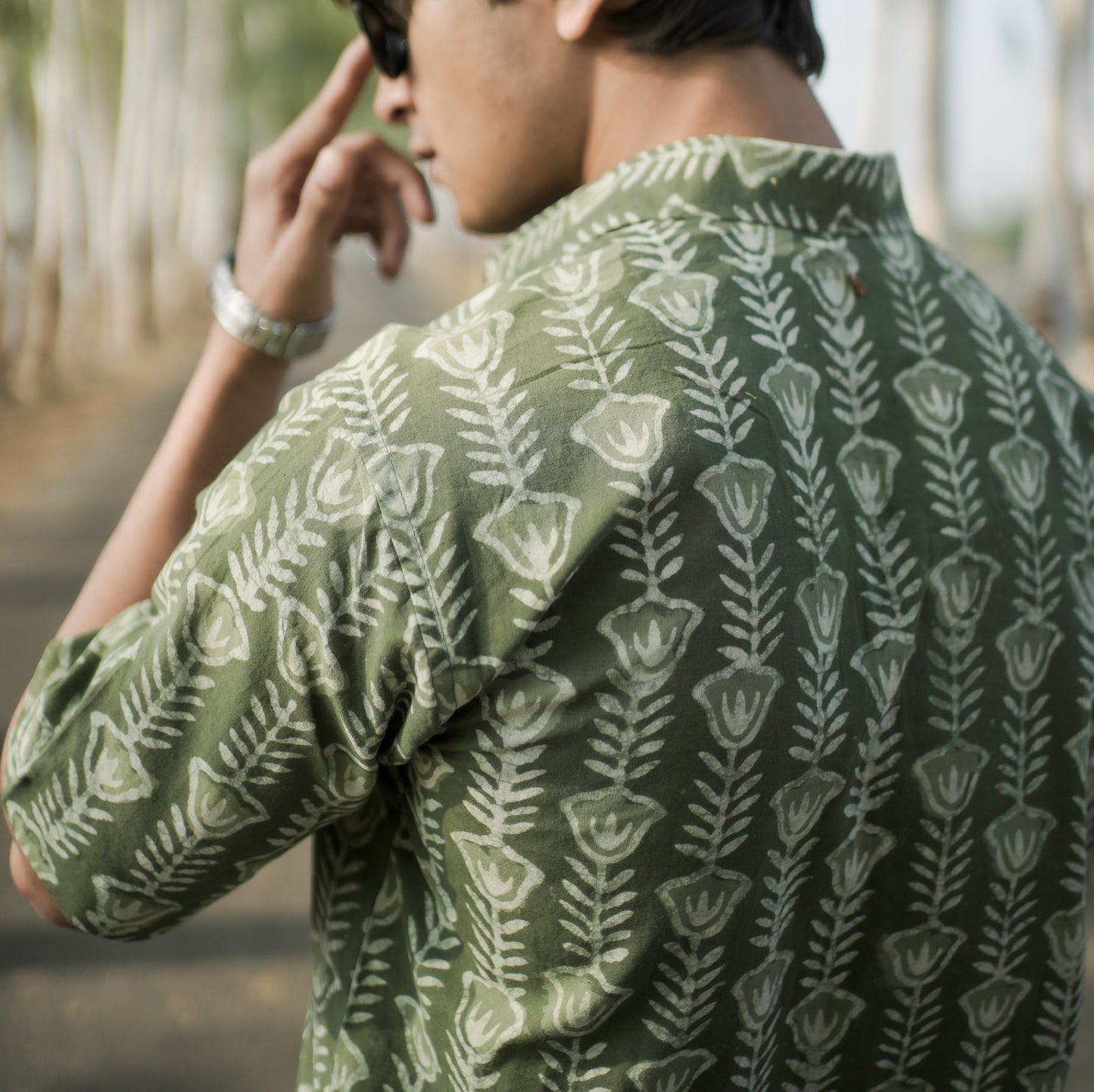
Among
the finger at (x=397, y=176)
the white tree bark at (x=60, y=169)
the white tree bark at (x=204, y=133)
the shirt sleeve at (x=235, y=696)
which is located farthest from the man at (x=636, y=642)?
the white tree bark at (x=204, y=133)

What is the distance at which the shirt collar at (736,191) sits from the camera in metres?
0.98

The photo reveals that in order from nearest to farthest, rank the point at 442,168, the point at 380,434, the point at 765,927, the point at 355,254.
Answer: the point at 380,434
the point at 765,927
the point at 442,168
the point at 355,254

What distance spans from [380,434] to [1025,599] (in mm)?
564

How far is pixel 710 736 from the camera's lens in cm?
89

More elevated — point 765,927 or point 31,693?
point 31,693

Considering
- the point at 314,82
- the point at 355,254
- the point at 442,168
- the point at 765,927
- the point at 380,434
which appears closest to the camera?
the point at 380,434

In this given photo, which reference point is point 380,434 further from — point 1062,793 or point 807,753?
point 1062,793

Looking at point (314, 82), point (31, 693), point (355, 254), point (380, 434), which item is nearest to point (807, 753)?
point (380, 434)

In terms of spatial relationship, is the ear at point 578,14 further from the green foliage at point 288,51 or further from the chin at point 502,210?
the green foliage at point 288,51

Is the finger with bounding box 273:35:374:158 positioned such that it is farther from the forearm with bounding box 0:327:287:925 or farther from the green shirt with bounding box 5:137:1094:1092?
the green shirt with bounding box 5:137:1094:1092

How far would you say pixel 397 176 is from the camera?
1.56m

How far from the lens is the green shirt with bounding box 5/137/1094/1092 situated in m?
0.85

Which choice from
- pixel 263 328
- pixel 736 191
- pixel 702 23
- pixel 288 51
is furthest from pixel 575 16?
pixel 288 51

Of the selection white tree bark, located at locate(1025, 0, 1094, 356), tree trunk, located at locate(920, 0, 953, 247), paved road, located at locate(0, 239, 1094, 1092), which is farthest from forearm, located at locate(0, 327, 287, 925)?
tree trunk, located at locate(920, 0, 953, 247)
